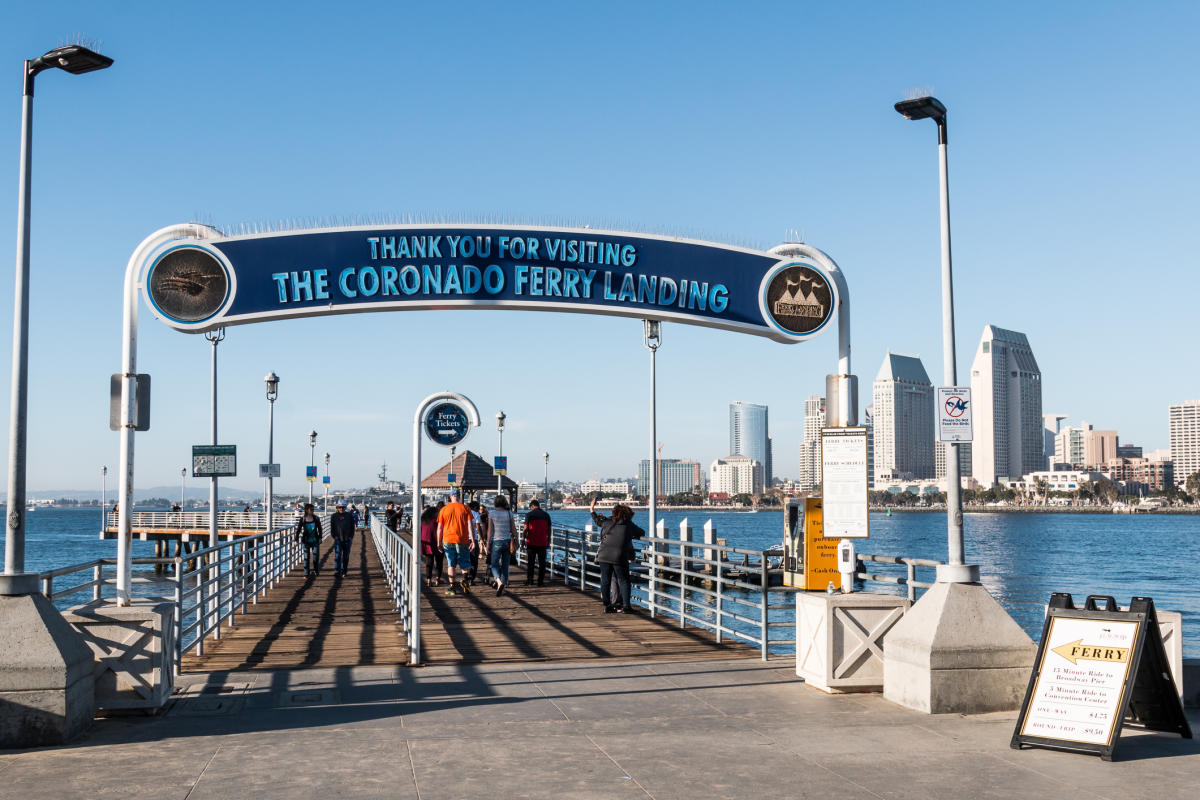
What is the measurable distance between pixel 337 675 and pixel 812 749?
202 inches

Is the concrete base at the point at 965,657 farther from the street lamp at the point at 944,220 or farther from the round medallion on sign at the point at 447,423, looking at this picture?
the round medallion on sign at the point at 447,423

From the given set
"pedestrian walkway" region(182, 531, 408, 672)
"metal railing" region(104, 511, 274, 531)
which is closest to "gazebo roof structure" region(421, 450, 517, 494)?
"pedestrian walkway" region(182, 531, 408, 672)

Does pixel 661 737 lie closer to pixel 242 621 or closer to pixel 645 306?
pixel 645 306

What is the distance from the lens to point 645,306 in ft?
38.3

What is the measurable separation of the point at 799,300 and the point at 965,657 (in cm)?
445

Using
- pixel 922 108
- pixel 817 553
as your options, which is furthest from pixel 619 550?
pixel 922 108

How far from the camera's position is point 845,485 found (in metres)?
10.7

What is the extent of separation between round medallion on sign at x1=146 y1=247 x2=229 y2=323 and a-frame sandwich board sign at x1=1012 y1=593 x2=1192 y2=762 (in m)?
8.12

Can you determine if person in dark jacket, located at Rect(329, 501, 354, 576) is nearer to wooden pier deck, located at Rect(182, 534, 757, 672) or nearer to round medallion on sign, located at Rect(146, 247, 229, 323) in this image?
wooden pier deck, located at Rect(182, 534, 757, 672)

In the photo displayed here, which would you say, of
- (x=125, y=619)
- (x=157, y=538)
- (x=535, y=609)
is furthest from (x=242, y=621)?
(x=157, y=538)

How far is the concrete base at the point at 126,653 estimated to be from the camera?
8.71 meters

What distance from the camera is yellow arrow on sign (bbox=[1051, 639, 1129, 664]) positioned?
768cm

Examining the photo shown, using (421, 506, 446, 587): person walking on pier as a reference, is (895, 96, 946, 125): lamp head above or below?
above

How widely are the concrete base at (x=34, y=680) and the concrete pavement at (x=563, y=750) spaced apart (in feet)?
0.68
